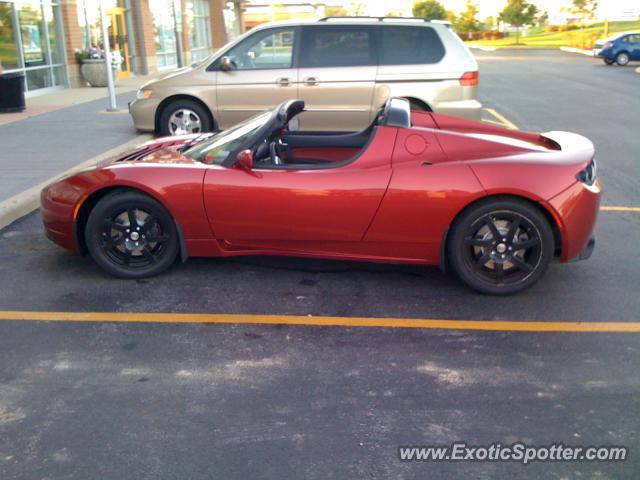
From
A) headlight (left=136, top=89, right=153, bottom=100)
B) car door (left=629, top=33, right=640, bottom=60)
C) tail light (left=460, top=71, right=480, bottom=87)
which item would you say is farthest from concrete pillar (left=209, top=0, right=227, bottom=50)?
tail light (left=460, top=71, right=480, bottom=87)

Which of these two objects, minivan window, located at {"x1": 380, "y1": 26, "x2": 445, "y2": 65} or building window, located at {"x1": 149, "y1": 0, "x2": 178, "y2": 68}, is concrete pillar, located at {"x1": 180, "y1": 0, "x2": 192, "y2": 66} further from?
minivan window, located at {"x1": 380, "y1": 26, "x2": 445, "y2": 65}

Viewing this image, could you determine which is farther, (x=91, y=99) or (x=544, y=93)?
(x=544, y=93)

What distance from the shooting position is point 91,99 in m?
16.7

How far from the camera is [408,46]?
989 cm

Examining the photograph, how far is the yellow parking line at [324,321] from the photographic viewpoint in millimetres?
4266

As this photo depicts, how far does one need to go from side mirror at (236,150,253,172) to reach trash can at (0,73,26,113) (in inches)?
439

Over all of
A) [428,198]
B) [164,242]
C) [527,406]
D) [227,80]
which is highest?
[227,80]

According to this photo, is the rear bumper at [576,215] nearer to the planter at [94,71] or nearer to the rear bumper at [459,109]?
the rear bumper at [459,109]

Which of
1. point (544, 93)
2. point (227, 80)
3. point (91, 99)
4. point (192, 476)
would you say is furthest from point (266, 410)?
point (544, 93)

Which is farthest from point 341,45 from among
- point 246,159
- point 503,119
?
point 246,159

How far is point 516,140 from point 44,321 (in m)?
3.54

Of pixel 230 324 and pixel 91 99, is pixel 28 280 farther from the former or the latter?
pixel 91 99

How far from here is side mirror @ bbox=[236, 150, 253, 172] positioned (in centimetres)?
470

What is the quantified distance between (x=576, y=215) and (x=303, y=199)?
1.82m
